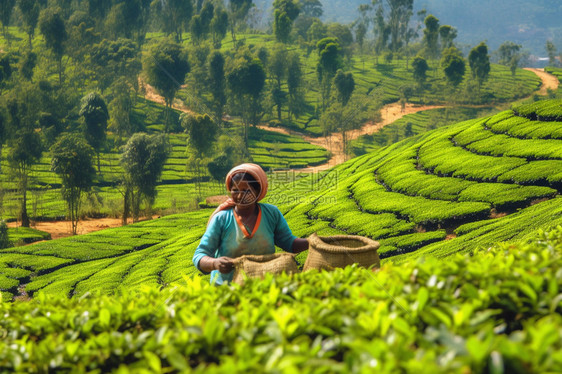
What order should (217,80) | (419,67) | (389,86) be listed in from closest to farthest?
(217,80) → (419,67) → (389,86)

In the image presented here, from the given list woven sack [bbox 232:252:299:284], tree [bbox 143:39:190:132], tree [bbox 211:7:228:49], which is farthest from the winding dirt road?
woven sack [bbox 232:252:299:284]

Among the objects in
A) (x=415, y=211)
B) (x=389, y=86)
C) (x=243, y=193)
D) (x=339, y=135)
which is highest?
(x=389, y=86)

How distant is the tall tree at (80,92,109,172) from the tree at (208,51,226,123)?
46.9 ft

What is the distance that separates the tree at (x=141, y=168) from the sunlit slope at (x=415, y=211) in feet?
24.9

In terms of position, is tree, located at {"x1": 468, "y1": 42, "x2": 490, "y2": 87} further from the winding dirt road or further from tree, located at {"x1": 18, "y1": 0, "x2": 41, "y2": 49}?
tree, located at {"x1": 18, "y1": 0, "x2": 41, "y2": 49}

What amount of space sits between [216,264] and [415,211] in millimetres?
12814

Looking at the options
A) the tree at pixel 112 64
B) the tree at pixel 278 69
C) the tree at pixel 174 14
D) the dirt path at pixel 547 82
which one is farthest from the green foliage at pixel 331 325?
the tree at pixel 174 14

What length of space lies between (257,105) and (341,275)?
5639 centimetres

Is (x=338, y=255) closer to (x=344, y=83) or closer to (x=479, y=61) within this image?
(x=344, y=83)

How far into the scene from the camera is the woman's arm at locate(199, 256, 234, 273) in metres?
4.32

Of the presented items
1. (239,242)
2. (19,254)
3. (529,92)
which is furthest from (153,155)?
(529,92)

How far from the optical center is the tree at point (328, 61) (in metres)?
59.9

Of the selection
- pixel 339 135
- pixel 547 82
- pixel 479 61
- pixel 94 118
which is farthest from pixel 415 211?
pixel 547 82

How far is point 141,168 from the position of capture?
111ft
